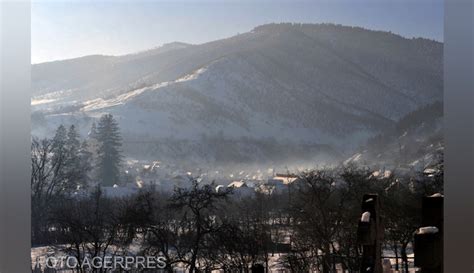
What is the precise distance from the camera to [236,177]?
13.0 feet

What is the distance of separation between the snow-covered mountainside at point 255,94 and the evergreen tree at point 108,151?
52 mm

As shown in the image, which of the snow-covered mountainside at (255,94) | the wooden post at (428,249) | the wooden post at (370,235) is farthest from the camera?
the snow-covered mountainside at (255,94)

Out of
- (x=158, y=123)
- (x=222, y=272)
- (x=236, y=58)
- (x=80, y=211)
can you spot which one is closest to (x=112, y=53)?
(x=158, y=123)

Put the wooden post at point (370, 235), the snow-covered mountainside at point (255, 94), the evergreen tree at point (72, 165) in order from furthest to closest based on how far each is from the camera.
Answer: the evergreen tree at point (72, 165) → the snow-covered mountainside at point (255, 94) → the wooden post at point (370, 235)

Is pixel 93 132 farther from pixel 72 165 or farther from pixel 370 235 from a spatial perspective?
pixel 370 235

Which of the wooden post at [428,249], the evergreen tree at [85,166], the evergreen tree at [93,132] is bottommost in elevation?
the wooden post at [428,249]

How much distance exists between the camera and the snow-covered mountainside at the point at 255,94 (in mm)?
3930

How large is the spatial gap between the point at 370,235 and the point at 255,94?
1156 mm

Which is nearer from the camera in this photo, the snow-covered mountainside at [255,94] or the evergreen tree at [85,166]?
the snow-covered mountainside at [255,94]

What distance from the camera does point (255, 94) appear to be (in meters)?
3.96

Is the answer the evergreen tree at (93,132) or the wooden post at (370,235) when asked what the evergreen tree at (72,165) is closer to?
the evergreen tree at (93,132)

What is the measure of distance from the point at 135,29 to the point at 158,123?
2.01 feet

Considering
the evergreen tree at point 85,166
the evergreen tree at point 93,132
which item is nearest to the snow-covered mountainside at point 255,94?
the evergreen tree at point 93,132

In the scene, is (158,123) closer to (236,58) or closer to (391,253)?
(236,58)
